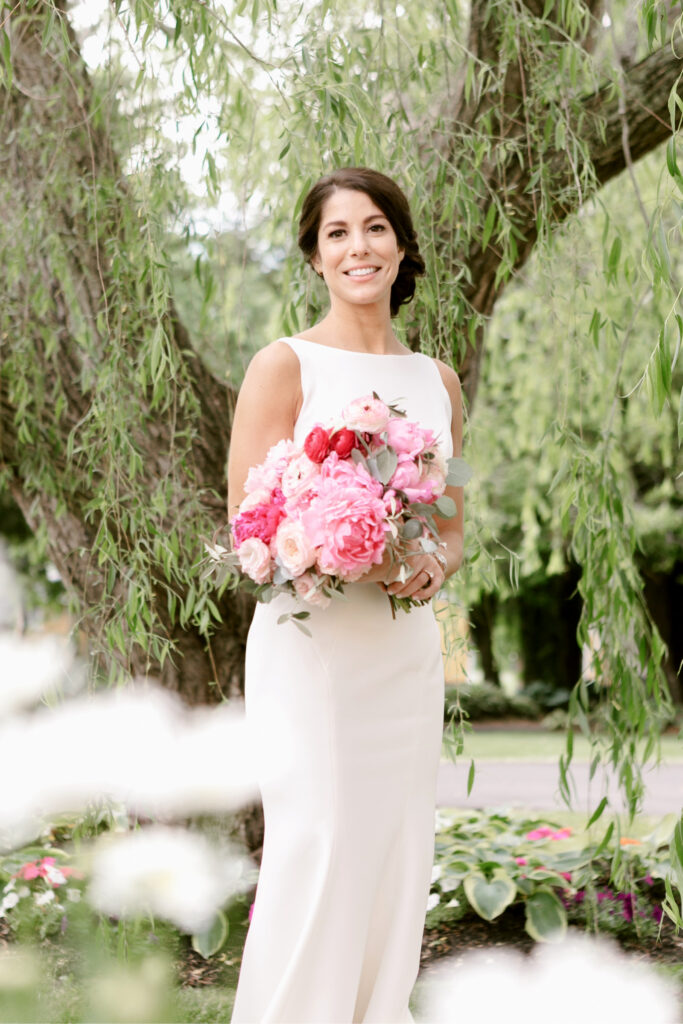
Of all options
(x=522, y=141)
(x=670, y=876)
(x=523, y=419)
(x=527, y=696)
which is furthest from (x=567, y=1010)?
(x=527, y=696)

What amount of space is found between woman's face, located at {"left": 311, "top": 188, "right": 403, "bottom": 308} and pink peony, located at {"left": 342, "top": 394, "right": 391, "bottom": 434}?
352 mm

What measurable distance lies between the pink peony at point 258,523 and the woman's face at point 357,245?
51 cm

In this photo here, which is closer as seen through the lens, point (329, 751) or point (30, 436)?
point (329, 751)

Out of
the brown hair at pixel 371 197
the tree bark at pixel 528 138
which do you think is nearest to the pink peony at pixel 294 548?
the brown hair at pixel 371 197

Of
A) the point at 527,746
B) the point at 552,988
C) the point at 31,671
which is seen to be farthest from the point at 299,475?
the point at 527,746

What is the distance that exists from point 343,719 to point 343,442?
517 mm

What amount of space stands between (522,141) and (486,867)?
90.5 inches

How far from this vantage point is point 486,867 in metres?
3.87

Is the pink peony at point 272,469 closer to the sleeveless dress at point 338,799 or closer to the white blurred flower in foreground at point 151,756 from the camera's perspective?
the sleeveless dress at point 338,799

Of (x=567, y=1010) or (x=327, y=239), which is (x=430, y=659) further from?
(x=567, y=1010)

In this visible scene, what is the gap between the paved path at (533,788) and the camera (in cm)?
796

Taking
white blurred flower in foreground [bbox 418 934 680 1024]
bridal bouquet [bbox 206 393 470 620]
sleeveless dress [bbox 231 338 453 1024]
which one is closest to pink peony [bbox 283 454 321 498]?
bridal bouquet [bbox 206 393 470 620]

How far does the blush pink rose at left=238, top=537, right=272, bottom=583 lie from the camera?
76.7 inches

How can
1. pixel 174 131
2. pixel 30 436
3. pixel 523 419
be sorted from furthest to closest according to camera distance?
pixel 523 419, pixel 30 436, pixel 174 131
